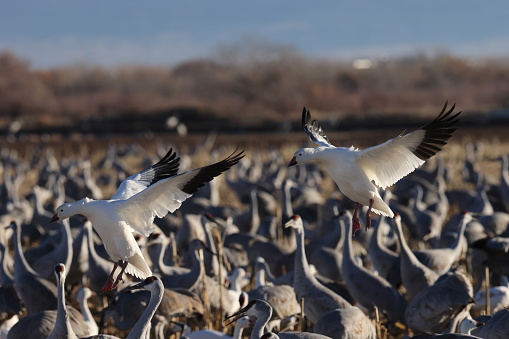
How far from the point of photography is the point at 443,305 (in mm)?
5164

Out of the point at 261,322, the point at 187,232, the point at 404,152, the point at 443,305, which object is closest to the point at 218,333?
the point at 261,322

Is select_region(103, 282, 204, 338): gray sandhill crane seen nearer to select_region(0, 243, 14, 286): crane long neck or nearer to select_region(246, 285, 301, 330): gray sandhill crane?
select_region(246, 285, 301, 330): gray sandhill crane

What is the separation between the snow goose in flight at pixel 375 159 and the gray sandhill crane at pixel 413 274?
4.42 ft

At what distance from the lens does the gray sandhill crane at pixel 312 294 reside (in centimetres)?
554

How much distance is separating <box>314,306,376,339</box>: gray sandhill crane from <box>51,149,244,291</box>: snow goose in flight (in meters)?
1.06

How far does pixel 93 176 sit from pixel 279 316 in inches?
455

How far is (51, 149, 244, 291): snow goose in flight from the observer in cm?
456

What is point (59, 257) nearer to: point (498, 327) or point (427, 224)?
point (427, 224)

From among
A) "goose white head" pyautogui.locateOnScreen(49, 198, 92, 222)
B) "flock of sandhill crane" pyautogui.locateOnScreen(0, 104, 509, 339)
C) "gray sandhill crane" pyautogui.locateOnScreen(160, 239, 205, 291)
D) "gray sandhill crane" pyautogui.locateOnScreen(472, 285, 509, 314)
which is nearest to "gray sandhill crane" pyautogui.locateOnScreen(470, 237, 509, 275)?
"flock of sandhill crane" pyautogui.locateOnScreen(0, 104, 509, 339)

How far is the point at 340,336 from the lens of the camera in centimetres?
468

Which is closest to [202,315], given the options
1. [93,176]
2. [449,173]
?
[449,173]

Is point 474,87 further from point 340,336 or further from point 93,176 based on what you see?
point 340,336

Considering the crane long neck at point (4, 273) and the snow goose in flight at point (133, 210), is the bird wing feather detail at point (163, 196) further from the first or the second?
the crane long neck at point (4, 273)

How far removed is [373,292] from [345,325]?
3.67 feet
